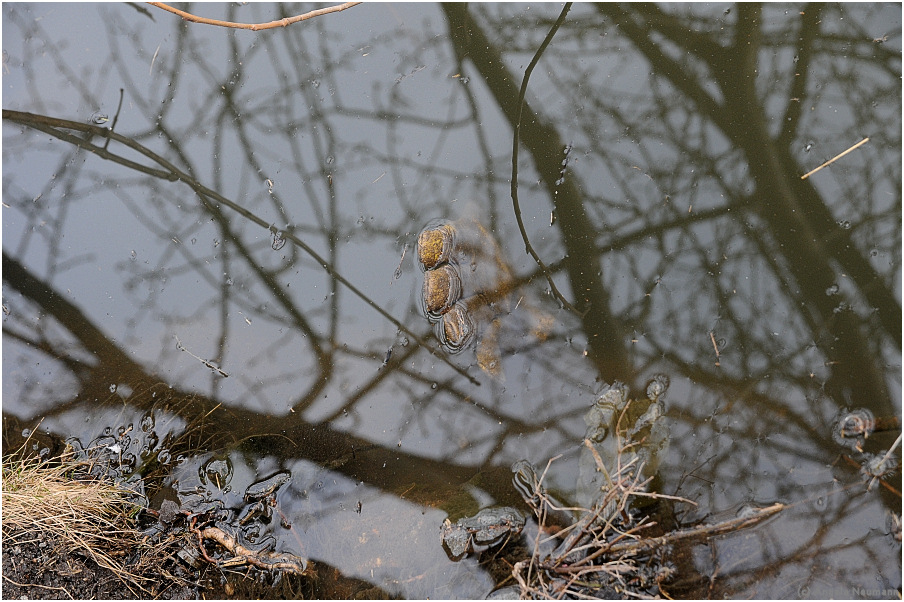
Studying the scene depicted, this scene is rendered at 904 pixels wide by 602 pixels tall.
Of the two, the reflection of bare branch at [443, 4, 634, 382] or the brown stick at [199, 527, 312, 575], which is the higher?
the reflection of bare branch at [443, 4, 634, 382]

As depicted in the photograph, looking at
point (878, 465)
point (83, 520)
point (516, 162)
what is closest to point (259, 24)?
point (516, 162)

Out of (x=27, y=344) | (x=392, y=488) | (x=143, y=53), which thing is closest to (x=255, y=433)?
(x=392, y=488)

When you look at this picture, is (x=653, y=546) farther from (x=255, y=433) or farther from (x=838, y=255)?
(x=255, y=433)

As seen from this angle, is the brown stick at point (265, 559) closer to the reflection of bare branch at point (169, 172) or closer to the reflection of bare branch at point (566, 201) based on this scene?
the reflection of bare branch at point (169, 172)

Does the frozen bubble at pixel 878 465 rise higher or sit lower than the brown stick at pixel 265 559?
lower

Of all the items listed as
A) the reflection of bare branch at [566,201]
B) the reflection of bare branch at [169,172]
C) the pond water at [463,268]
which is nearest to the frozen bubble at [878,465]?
the pond water at [463,268]

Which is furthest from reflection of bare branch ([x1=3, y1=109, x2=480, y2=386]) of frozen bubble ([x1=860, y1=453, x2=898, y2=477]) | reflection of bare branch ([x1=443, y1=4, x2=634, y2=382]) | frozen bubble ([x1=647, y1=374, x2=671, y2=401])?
frozen bubble ([x1=860, y1=453, x2=898, y2=477])

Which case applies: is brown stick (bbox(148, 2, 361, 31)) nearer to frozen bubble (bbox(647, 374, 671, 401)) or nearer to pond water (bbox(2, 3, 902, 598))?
pond water (bbox(2, 3, 902, 598))

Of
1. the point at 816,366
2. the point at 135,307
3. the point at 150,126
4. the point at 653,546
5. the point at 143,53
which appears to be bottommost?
the point at 653,546
